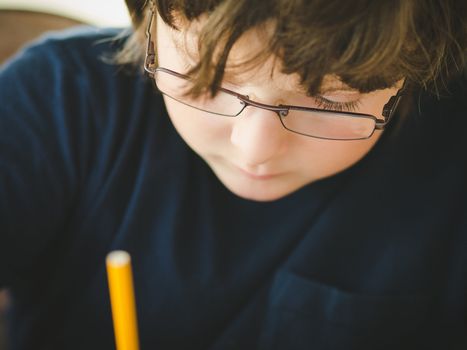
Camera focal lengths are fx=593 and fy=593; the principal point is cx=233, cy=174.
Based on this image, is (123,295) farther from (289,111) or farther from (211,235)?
(211,235)

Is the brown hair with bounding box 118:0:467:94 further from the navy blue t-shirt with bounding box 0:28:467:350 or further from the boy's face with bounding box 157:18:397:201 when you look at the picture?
the navy blue t-shirt with bounding box 0:28:467:350

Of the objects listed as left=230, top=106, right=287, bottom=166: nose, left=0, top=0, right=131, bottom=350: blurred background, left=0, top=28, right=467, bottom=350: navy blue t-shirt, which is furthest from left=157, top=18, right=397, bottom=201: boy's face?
left=0, top=0, right=131, bottom=350: blurred background

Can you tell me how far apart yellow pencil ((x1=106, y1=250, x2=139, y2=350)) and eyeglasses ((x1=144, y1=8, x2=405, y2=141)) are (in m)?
0.22

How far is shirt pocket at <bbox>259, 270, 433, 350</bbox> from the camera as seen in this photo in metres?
0.80

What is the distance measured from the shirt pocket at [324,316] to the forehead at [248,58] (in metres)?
0.34

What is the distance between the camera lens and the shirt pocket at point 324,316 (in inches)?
31.6

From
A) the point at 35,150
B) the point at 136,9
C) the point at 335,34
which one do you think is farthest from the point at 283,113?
the point at 35,150

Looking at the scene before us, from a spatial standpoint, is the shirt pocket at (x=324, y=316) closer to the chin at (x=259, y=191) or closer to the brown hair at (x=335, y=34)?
the chin at (x=259, y=191)

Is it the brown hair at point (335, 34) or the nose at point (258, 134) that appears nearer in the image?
the brown hair at point (335, 34)

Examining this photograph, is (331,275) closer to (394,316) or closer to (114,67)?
(394,316)

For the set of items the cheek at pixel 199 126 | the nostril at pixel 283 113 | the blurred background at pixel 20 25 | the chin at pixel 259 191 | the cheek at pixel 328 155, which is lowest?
the chin at pixel 259 191

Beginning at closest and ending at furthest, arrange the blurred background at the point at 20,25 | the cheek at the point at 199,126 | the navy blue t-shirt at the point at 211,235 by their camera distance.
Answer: the cheek at the point at 199,126 → the navy blue t-shirt at the point at 211,235 → the blurred background at the point at 20,25

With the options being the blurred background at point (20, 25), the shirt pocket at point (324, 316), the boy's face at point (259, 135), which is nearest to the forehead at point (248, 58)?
the boy's face at point (259, 135)

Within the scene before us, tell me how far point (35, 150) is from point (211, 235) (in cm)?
25
